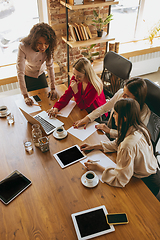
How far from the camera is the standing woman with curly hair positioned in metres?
2.02

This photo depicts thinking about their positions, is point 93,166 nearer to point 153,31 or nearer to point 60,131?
point 60,131

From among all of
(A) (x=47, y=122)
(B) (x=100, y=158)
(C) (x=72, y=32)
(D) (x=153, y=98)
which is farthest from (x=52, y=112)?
(C) (x=72, y=32)

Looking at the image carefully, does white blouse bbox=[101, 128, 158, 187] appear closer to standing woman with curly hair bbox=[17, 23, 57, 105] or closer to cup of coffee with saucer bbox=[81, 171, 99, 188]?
cup of coffee with saucer bbox=[81, 171, 99, 188]

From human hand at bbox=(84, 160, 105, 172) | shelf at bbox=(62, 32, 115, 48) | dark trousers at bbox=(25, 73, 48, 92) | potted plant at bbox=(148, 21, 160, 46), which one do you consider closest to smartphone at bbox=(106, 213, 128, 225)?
human hand at bbox=(84, 160, 105, 172)

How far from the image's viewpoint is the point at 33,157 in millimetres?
1579

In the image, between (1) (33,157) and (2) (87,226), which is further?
(1) (33,157)

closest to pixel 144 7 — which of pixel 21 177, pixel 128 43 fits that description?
pixel 128 43

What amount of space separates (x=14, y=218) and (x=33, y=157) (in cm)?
48

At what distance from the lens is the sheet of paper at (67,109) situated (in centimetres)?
203

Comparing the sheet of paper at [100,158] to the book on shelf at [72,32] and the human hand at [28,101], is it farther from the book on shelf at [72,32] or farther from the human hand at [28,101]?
the book on shelf at [72,32]

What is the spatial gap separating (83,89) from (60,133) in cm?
67

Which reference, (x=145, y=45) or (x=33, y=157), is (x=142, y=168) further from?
(x=145, y=45)

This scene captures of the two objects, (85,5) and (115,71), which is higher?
(85,5)

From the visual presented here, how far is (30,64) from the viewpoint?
2.36 m
